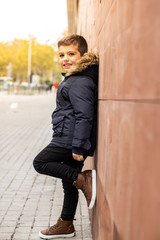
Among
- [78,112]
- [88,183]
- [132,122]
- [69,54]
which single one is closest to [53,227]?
[88,183]

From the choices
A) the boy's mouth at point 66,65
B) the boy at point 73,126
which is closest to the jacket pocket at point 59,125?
the boy at point 73,126

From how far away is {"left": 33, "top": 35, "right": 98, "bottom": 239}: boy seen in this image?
10.1 feet

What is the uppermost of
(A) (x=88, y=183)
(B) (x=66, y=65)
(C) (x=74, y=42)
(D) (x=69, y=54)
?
(C) (x=74, y=42)

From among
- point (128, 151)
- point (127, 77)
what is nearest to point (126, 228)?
point (128, 151)

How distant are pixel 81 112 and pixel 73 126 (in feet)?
0.63

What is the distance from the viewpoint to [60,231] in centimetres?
375

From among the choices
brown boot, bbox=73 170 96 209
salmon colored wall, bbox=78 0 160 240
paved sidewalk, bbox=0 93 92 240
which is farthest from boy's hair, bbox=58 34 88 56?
paved sidewalk, bbox=0 93 92 240

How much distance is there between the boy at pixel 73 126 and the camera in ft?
10.1

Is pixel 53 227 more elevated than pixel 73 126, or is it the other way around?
pixel 73 126

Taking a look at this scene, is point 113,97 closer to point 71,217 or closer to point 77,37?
point 77,37

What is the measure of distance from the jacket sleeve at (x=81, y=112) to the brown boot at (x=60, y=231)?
39.3 inches

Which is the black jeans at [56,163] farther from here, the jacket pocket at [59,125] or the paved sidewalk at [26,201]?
the paved sidewalk at [26,201]

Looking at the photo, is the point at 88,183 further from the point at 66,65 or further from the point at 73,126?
the point at 66,65

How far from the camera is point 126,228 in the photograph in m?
1.83
